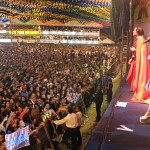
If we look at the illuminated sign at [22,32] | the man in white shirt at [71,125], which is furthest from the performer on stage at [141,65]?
the illuminated sign at [22,32]

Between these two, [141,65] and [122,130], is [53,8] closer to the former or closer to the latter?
[141,65]

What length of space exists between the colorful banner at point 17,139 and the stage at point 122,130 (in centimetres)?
139

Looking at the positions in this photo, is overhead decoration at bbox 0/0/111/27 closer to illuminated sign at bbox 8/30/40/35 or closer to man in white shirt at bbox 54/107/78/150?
illuminated sign at bbox 8/30/40/35

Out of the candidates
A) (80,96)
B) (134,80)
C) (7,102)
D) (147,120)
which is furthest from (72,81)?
(147,120)

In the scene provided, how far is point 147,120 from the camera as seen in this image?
6988 millimetres

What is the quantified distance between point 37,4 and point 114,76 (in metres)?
7.58

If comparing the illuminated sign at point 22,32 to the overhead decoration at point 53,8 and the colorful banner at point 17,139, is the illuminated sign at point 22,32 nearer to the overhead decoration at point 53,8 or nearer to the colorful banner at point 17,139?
the overhead decoration at point 53,8

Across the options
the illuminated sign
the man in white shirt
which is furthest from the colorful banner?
the illuminated sign

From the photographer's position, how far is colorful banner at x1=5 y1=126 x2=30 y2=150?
5980 mm

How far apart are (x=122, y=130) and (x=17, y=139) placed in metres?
2.05

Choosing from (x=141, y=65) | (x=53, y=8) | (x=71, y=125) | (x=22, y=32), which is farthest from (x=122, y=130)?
(x=22, y=32)

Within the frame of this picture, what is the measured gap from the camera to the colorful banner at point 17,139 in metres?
5.98

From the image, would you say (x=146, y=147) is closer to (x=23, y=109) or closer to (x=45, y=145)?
(x=45, y=145)

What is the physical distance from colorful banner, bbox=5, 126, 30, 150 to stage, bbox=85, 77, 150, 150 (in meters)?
1.39
